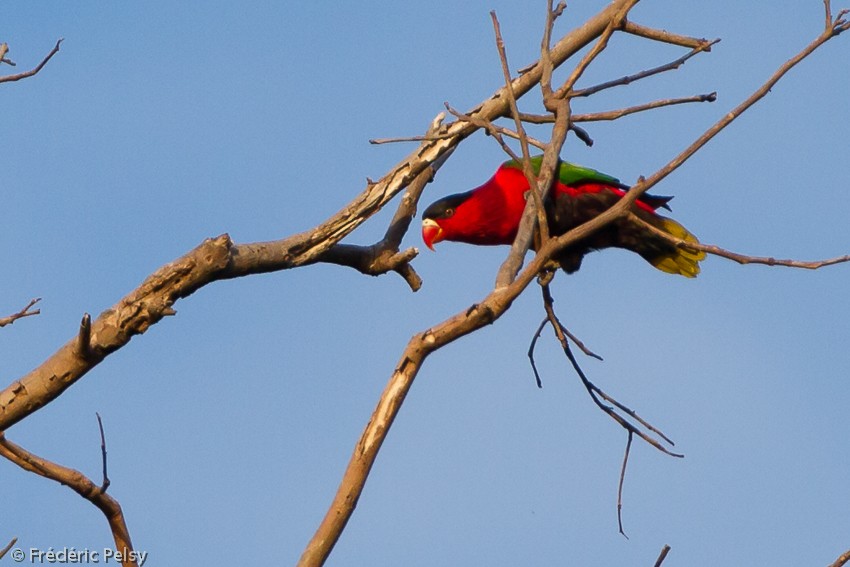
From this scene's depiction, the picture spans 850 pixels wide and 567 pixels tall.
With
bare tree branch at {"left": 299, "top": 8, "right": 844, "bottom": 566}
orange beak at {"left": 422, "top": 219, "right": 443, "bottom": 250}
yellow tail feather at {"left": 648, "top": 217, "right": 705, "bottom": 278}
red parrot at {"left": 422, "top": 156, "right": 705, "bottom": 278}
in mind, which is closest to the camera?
bare tree branch at {"left": 299, "top": 8, "right": 844, "bottom": 566}

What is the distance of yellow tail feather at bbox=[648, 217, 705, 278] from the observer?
592 cm

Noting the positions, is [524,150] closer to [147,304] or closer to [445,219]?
[147,304]

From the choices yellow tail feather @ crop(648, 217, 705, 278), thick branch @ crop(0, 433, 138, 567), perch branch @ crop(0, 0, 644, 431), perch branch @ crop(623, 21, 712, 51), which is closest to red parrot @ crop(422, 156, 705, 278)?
yellow tail feather @ crop(648, 217, 705, 278)

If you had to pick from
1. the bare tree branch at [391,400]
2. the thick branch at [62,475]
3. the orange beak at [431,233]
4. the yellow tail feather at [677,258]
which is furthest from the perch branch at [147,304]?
the yellow tail feather at [677,258]

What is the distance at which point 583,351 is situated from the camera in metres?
3.86

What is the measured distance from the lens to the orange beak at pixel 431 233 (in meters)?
6.14

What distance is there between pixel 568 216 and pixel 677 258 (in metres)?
0.85

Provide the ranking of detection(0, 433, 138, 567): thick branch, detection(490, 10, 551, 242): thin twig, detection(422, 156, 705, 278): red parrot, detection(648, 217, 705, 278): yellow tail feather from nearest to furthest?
1. detection(490, 10, 551, 242): thin twig
2. detection(0, 433, 138, 567): thick branch
3. detection(422, 156, 705, 278): red parrot
4. detection(648, 217, 705, 278): yellow tail feather

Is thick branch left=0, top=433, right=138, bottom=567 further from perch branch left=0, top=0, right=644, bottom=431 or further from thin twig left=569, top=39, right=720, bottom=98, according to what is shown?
thin twig left=569, top=39, right=720, bottom=98

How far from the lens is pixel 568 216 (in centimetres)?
573

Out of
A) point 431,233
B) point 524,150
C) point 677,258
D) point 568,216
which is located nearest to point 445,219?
point 431,233

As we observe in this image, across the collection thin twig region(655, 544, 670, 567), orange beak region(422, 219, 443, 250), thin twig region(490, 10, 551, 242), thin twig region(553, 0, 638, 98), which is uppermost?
orange beak region(422, 219, 443, 250)

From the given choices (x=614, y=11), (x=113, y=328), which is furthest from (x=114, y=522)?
(x=614, y=11)

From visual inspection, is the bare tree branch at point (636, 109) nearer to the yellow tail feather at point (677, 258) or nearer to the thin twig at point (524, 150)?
the thin twig at point (524, 150)
